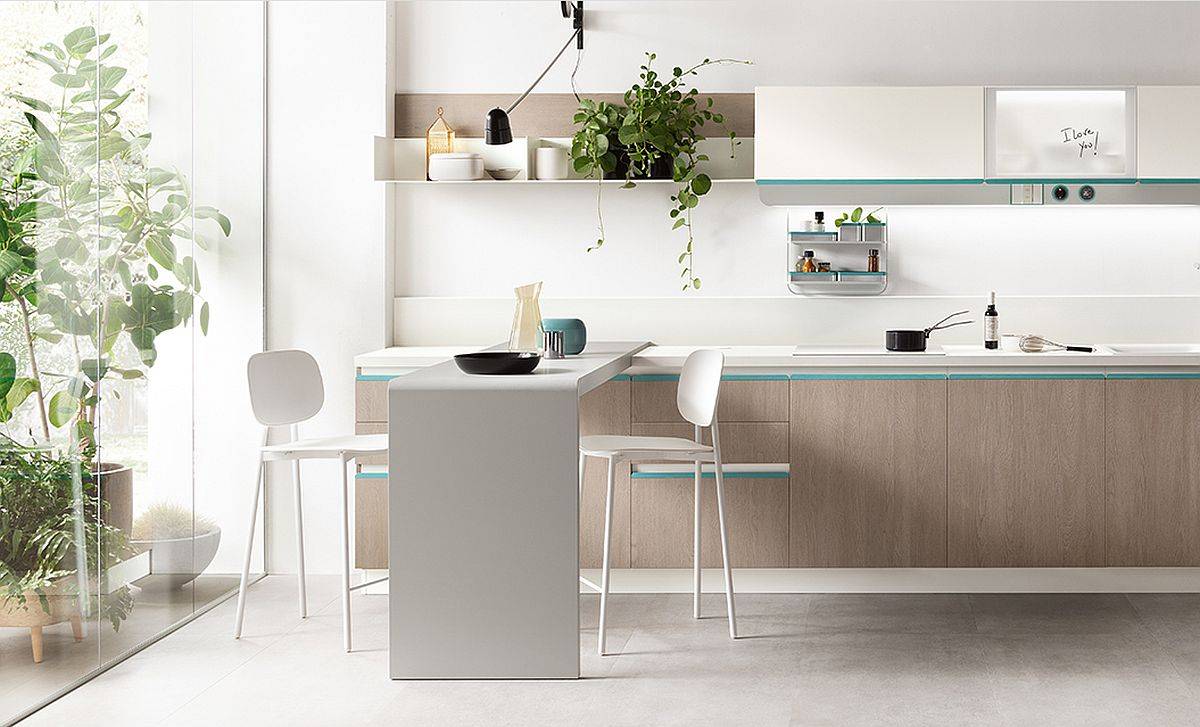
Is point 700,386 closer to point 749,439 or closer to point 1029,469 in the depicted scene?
point 749,439

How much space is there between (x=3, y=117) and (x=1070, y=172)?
3927 millimetres

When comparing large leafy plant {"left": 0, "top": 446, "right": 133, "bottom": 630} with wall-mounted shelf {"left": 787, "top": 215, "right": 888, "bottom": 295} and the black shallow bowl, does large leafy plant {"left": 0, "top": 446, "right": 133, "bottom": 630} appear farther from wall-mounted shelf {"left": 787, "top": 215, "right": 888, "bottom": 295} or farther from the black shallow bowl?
wall-mounted shelf {"left": 787, "top": 215, "right": 888, "bottom": 295}

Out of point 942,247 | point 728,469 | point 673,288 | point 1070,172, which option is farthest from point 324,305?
point 1070,172

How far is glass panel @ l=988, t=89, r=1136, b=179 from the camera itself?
17.1 ft

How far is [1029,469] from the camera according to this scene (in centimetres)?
502

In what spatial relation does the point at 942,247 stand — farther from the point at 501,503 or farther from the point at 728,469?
the point at 501,503

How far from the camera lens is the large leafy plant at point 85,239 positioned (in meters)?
3.56

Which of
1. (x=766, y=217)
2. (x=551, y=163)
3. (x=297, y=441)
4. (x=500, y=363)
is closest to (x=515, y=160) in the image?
(x=551, y=163)

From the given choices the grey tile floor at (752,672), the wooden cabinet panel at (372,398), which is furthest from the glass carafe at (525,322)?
the grey tile floor at (752,672)

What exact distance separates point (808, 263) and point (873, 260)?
0.91 ft

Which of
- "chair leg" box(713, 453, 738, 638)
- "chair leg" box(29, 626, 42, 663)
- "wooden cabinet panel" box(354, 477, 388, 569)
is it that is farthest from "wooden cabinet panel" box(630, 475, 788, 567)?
"chair leg" box(29, 626, 42, 663)

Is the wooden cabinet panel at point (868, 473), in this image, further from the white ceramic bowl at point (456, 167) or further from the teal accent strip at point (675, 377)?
the white ceramic bowl at point (456, 167)

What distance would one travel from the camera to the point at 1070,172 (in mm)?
5242

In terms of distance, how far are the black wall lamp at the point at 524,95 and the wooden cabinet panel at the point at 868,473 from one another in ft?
4.95
